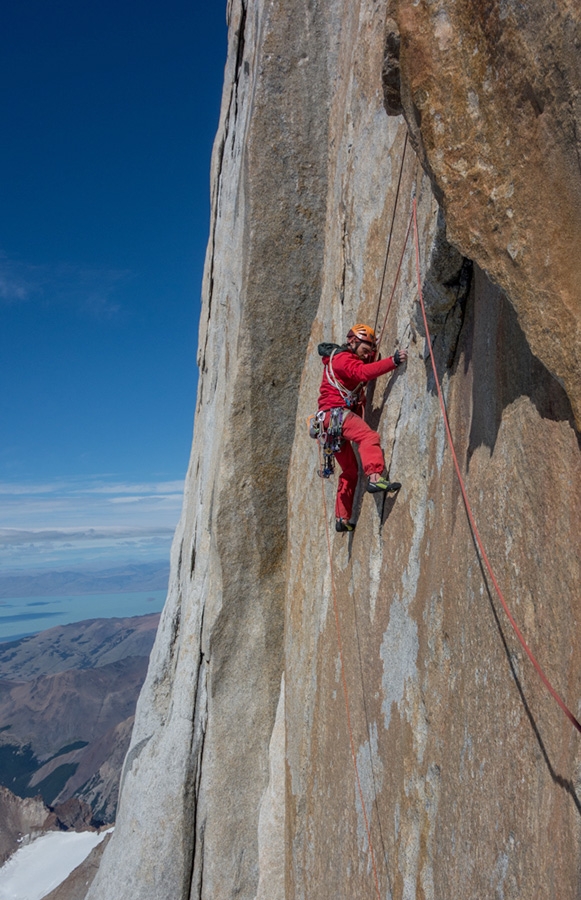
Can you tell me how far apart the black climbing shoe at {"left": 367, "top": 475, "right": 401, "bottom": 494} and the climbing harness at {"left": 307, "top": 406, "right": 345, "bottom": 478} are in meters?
1.10

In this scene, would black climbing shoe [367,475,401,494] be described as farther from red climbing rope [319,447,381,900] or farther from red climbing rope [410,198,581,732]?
red climbing rope [319,447,381,900]

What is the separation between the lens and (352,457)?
7719 mm

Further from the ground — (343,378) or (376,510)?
(343,378)

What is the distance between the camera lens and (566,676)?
334 centimetres

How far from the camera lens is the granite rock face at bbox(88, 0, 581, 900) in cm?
357

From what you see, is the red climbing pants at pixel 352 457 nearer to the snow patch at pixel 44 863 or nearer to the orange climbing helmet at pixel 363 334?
the orange climbing helmet at pixel 363 334

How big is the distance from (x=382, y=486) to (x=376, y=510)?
2.16 feet

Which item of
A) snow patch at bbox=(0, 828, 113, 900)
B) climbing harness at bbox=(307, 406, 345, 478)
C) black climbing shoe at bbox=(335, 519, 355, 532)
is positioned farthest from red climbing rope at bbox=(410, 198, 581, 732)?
snow patch at bbox=(0, 828, 113, 900)

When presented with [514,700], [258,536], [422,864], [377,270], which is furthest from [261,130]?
[422,864]

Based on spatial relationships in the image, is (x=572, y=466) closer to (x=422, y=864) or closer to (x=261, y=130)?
(x=422, y=864)

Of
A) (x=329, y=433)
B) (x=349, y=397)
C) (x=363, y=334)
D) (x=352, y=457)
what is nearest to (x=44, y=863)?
(x=352, y=457)

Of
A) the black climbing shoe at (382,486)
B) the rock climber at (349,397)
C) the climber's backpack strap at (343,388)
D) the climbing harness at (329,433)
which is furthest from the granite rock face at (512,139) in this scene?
the climber's backpack strap at (343,388)

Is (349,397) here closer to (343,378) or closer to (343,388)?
(343,388)

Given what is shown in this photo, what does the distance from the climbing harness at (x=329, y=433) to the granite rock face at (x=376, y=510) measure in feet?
1.93
